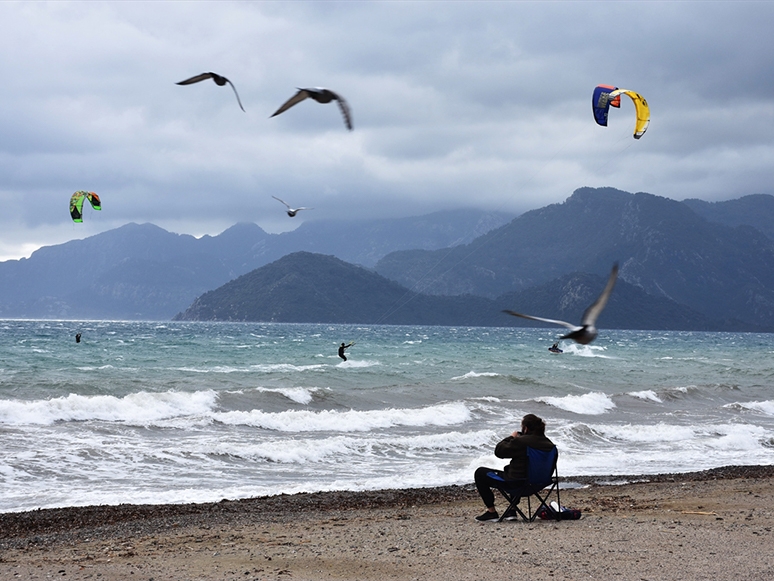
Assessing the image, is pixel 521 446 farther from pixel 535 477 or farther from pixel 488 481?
pixel 488 481

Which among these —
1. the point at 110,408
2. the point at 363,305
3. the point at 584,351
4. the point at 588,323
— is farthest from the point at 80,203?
the point at 363,305

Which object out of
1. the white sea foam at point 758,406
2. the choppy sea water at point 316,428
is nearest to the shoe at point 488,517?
the choppy sea water at point 316,428

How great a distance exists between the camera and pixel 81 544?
887 centimetres

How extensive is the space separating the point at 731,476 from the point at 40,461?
39.3 feet

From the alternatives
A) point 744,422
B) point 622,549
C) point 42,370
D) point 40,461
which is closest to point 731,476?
point 622,549

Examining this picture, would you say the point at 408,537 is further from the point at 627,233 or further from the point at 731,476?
the point at 627,233

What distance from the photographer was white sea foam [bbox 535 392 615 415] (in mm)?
25906

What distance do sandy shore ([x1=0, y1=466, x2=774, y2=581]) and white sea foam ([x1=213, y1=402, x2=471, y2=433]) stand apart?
8524 millimetres

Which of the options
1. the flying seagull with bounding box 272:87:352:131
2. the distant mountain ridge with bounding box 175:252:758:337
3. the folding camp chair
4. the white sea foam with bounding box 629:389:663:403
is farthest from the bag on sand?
the distant mountain ridge with bounding box 175:252:758:337

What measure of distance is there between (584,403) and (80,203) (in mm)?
19137

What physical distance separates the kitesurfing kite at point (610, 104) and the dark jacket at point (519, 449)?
8969mm

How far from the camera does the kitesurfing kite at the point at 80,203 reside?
28453 mm

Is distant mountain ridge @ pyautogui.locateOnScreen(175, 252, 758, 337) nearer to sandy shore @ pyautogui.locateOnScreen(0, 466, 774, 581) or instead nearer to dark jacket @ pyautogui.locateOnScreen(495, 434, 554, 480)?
sandy shore @ pyautogui.locateOnScreen(0, 466, 774, 581)

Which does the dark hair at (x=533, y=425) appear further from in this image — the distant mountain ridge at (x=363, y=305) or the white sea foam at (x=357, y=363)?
the distant mountain ridge at (x=363, y=305)
